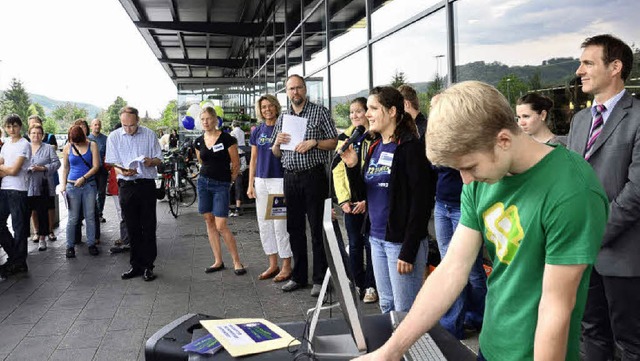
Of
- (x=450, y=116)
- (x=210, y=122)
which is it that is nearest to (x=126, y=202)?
(x=210, y=122)

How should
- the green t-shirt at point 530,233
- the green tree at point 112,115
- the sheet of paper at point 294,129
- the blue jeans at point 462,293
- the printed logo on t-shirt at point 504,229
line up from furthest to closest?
1. the green tree at point 112,115
2. the sheet of paper at point 294,129
3. the blue jeans at point 462,293
4. the printed logo on t-shirt at point 504,229
5. the green t-shirt at point 530,233

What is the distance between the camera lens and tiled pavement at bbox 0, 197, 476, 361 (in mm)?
3832

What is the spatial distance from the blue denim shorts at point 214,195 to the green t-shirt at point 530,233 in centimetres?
419

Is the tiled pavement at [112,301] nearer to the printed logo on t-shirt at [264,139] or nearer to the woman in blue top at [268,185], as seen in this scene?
the woman in blue top at [268,185]

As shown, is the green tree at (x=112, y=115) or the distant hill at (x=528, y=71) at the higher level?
the green tree at (x=112, y=115)

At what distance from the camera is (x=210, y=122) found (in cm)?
550

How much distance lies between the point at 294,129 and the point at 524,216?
3.61 meters

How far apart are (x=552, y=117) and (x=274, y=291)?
Result: 2839 millimetres

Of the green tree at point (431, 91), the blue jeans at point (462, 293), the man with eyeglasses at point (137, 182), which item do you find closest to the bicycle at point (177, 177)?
the man with eyeglasses at point (137, 182)

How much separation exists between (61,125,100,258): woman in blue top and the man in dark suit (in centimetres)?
570

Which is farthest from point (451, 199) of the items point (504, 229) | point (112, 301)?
point (112, 301)

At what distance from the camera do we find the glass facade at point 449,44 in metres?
3.27

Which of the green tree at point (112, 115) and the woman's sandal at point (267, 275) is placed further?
the green tree at point (112, 115)

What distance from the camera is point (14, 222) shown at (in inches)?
231
